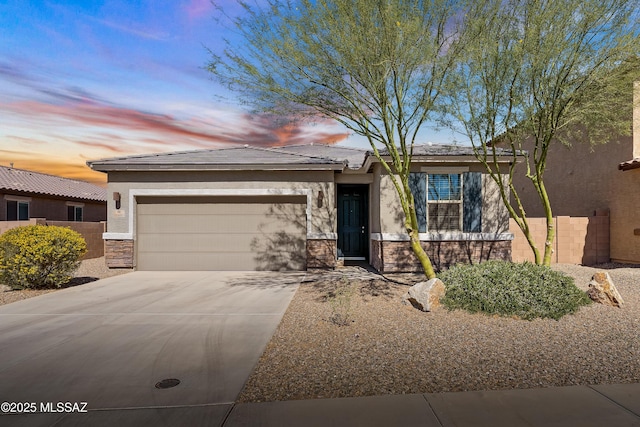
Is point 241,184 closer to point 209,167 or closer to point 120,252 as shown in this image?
point 209,167

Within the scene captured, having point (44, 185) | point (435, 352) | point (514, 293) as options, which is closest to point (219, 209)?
point (514, 293)

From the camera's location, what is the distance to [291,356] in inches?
188

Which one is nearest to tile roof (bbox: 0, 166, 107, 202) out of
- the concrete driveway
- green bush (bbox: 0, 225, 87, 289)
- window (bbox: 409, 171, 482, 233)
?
green bush (bbox: 0, 225, 87, 289)

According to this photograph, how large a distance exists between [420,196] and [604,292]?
5.30 m

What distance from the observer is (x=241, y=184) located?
12.2m

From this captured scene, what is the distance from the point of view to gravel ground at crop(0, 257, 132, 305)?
8570 mm

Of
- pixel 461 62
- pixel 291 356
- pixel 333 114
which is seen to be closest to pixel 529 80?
pixel 461 62

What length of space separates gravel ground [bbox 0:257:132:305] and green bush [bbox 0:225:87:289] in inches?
9.6

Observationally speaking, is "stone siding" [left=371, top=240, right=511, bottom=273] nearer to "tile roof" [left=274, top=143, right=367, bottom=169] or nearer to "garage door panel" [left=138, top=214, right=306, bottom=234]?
"garage door panel" [left=138, top=214, right=306, bottom=234]

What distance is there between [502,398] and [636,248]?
11922 millimetres

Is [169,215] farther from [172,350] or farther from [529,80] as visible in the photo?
[529,80]

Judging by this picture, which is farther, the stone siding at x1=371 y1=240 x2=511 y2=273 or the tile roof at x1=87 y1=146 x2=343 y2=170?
the tile roof at x1=87 y1=146 x2=343 y2=170

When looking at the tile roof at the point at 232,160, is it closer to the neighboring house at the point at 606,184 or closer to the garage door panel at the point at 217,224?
the garage door panel at the point at 217,224

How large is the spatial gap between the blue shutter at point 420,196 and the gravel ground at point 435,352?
15.2 feet
